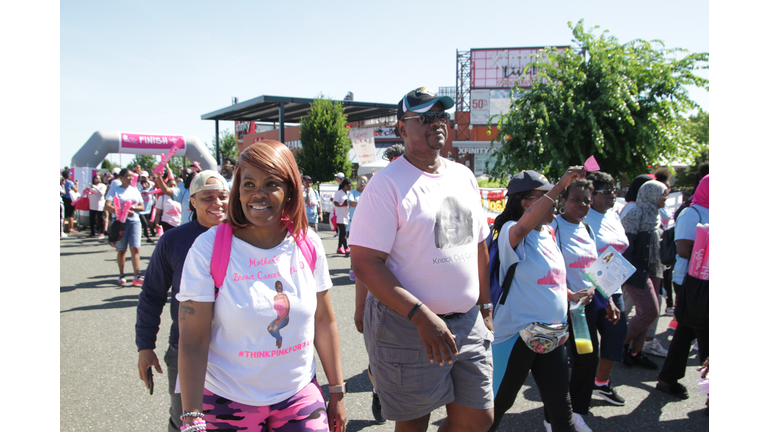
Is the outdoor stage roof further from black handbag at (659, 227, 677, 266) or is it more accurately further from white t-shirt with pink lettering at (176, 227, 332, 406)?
white t-shirt with pink lettering at (176, 227, 332, 406)

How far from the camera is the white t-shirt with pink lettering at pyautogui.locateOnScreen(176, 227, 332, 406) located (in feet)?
5.73

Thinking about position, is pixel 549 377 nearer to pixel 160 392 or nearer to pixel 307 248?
pixel 307 248

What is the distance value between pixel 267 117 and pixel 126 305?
3982 centimetres

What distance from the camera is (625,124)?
12055mm

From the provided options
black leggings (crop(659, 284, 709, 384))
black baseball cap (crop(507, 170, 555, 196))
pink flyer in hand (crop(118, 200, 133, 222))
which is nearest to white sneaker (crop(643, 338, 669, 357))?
black leggings (crop(659, 284, 709, 384))

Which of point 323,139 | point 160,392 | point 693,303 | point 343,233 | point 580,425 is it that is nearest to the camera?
point 580,425

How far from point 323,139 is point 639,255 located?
30.6 m

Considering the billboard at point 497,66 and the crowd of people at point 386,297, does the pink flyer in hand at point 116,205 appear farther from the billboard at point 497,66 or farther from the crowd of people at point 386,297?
the billboard at point 497,66

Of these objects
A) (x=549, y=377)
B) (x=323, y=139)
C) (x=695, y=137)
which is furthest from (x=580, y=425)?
(x=695, y=137)

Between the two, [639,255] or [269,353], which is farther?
[639,255]

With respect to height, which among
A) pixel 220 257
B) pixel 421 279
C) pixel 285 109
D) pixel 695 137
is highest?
pixel 285 109

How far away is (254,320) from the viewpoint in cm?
175

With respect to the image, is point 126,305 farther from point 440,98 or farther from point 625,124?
point 625,124

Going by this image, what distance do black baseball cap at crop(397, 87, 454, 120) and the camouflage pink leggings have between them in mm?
1378
